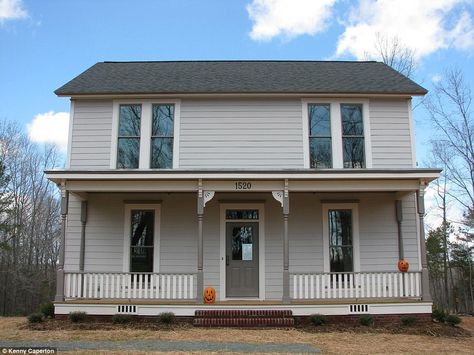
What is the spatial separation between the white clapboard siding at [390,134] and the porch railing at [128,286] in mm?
6178

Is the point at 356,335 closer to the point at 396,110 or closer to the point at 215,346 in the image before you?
the point at 215,346

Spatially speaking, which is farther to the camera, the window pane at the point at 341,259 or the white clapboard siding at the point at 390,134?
the white clapboard siding at the point at 390,134

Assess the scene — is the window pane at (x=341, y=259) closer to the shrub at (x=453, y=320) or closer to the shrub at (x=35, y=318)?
the shrub at (x=453, y=320)

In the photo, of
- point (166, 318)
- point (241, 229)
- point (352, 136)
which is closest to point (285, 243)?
point (241, 229)

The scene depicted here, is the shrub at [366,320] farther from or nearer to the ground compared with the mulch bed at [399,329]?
farther from the ground

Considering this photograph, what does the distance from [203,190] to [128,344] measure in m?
4.21

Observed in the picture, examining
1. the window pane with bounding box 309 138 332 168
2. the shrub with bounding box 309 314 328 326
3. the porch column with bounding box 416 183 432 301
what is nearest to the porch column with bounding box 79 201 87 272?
the shrub with bounding box 309 314 328 326

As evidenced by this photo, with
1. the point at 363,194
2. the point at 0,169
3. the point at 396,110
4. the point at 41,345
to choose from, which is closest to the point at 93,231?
the point at 41,345

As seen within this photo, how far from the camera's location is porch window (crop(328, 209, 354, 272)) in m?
12.6

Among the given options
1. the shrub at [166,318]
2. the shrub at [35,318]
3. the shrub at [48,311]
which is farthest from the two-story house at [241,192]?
the shrub at [35,318]

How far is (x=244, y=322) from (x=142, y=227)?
4164 millimetres

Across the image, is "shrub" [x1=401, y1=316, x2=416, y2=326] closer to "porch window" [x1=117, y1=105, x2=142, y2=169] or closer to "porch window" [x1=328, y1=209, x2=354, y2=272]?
"porch window" [x1=328, y1=209, x2=354, y2=272]

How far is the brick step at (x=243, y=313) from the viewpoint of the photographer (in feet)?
35.2

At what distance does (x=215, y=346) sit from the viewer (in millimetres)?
8406
